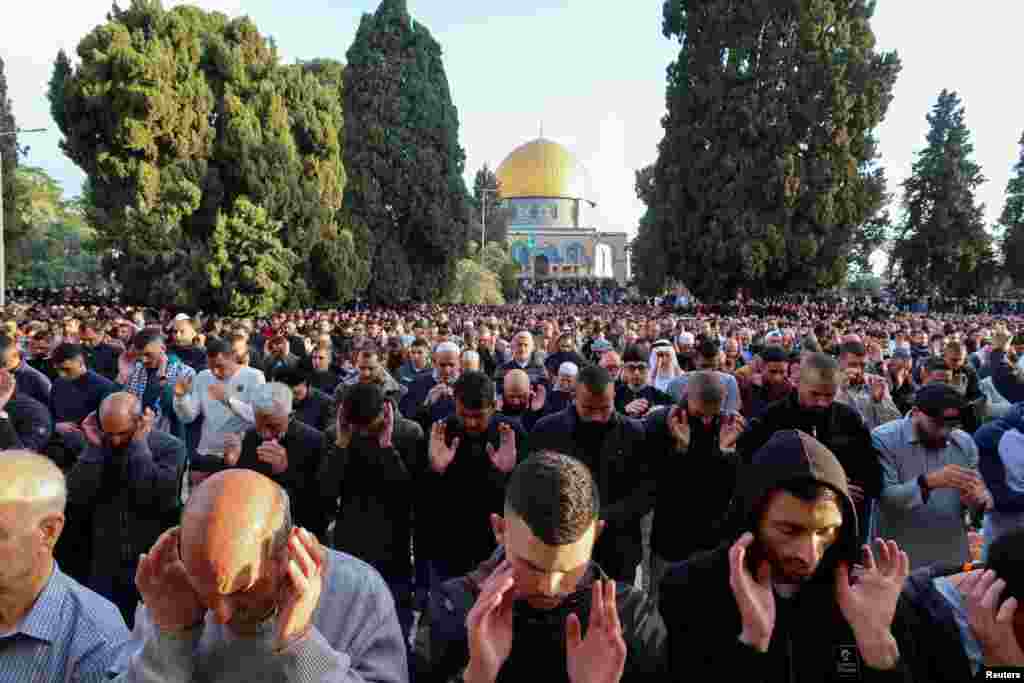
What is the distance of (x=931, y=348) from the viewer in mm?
10812

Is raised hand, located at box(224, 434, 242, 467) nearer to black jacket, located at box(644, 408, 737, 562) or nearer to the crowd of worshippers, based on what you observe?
the crowd of worshippers

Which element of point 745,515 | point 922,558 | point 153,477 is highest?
point 745,515

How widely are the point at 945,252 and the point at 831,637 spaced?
1686 inches

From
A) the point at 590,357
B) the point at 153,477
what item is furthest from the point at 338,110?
the point at 153,477

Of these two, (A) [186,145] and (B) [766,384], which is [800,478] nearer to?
(B) [766,384]

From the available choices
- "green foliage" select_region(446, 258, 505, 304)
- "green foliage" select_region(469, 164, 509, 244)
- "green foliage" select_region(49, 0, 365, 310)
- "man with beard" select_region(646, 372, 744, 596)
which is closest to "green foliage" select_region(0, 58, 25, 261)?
"green foliage" select_region(49, 0, 365, 310)

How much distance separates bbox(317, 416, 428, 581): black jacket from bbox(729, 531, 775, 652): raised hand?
236 cm

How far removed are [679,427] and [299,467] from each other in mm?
2040

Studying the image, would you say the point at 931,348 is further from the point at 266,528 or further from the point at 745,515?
the point at 266,528

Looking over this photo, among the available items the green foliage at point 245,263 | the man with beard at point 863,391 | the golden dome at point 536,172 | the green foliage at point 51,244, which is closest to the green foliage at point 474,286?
the green foliage at point 245,263

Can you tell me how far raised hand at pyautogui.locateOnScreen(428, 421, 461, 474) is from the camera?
3.93 metres

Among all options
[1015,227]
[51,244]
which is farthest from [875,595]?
[51,244]

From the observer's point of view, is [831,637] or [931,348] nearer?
[831,637]

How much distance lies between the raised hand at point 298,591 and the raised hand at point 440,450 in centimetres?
219
